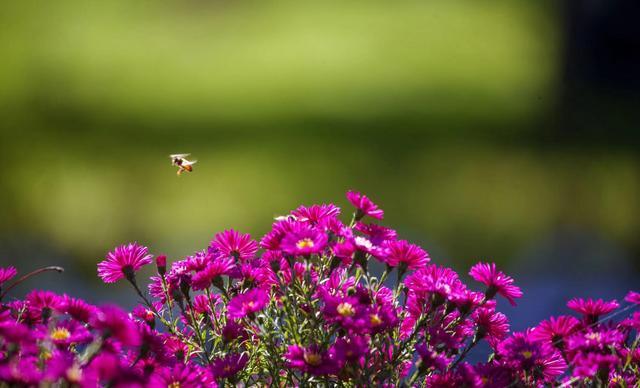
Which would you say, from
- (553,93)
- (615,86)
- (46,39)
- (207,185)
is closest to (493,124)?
(553,93)

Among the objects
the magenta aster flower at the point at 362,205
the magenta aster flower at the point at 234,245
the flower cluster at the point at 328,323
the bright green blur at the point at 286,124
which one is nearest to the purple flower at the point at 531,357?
the flower cluster at the point at 328,323

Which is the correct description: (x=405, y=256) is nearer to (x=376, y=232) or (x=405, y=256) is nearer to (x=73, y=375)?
(x=376, y=232)

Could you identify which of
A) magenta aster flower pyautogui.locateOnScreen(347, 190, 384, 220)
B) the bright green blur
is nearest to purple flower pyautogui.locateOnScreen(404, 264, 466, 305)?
magenta aster flower pyautogui.locateOnScreen(347, 190, 384, 220)

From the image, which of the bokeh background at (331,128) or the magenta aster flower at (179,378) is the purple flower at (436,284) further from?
the bokeh background at (331,128)

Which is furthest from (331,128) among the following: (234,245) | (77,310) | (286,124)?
(77,310)

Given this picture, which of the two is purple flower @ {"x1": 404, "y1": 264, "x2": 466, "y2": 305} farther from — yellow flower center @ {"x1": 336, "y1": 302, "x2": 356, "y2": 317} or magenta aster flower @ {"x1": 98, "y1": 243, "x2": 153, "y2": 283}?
magenta aster flower @ {"x1": 98, "y1": 243, "x2": 153, "y2": 283}

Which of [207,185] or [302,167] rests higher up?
[302,167]

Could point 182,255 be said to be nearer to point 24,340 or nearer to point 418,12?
point 24,340
